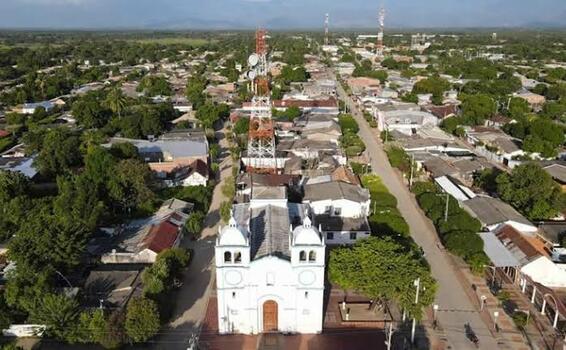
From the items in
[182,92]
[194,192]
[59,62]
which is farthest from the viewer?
[59,62]

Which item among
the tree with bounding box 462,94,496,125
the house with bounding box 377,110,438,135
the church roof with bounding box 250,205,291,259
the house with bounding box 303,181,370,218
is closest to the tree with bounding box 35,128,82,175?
the house with bounding box 303,181,370,218

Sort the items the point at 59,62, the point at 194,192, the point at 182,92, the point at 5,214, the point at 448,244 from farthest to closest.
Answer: the point at 59,62 < the point at 182,92 < the point at 194,192 < the point at 5,214 < the point at 448,244

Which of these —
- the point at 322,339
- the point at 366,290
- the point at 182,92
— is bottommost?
the point at 322,339

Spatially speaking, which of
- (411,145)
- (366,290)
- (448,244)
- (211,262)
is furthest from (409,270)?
(411,145)

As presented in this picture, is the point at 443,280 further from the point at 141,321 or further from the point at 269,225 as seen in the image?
the point at 141,321

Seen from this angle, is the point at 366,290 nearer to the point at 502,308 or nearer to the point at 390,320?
the point at 390,320

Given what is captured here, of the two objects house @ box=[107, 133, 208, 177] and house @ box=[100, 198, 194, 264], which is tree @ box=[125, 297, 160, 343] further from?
house @ box=[107, 133, 208, 177]

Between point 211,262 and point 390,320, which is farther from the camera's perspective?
point 211,262
